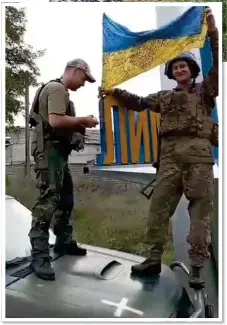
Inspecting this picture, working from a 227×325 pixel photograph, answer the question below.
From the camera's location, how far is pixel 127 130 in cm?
304

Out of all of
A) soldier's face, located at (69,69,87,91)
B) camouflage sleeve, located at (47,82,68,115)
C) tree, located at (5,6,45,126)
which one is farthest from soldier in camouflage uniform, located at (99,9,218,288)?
tree, located at (5,6,45,126)

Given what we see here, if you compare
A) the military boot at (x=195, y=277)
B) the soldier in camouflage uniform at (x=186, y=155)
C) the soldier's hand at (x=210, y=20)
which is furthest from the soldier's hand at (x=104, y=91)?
the military boot at (x=195, y=277)

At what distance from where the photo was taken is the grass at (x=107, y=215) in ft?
9.71

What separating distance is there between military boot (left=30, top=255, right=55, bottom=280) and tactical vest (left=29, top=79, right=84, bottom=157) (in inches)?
25.3

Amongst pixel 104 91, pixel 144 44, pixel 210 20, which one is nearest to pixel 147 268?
pixel 104 91

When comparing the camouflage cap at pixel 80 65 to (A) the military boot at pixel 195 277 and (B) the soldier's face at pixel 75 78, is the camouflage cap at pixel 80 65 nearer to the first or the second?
(B) the soldier's face at pixel 75 78

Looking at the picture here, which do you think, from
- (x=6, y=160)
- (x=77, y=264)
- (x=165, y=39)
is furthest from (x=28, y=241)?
(x=165, y=39)

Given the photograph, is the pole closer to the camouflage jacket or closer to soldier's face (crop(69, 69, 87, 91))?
soldier's face (crop(69, 69, 87, 91))

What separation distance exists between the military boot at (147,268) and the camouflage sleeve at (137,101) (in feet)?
3.12

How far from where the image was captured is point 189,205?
2.96m

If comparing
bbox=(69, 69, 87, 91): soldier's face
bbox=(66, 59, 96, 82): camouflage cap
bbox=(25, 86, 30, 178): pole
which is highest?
bbox=(66, 59, 96, 82): camouflage cap

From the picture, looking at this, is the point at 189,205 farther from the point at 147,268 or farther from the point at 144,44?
the point at 144,44

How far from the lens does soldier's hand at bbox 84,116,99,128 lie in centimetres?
292

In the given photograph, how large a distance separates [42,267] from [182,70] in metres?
1.49
